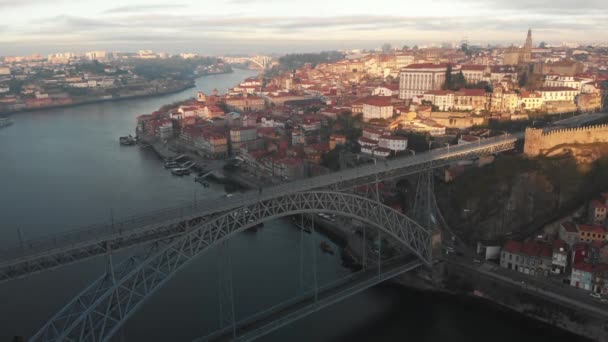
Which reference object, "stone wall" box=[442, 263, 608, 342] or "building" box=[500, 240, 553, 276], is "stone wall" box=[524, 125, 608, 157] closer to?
"building" box=[500, 240, 553, 276]

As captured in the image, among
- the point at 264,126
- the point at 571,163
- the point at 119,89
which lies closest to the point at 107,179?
the point at 264,126

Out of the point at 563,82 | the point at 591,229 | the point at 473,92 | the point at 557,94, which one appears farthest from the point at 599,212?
the point at 563,82

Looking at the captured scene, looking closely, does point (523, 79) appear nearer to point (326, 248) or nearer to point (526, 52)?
point (526, 52)

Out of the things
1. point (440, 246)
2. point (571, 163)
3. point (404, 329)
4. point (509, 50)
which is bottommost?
point (404, 329)

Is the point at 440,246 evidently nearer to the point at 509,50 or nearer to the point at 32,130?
the point at 509,50

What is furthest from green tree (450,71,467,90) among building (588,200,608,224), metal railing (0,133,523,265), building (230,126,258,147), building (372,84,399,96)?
building (588,200,608,224)

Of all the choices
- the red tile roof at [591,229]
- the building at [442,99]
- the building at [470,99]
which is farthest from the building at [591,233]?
the building at [442,99]
